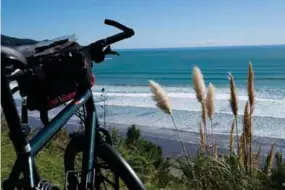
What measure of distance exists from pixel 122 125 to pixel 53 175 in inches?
523

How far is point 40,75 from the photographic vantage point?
1.44m

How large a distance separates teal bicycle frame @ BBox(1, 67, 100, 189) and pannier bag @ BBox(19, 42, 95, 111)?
0.17 feet

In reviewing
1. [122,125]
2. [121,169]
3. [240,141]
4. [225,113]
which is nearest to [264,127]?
[225,113]

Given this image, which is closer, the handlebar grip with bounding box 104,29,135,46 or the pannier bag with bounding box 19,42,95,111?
the pannier bag with bounding box 19,42,95,111

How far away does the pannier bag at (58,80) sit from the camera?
154cm

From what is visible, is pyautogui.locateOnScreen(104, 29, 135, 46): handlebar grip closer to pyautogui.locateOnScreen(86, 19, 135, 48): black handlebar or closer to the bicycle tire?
pyautogui.locateOnScreen(86, 19, 135, 48): black handlebar

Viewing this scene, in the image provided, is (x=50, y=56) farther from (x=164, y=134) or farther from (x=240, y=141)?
(x=164, y=134)

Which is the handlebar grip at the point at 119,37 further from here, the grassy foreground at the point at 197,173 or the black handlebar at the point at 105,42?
the grassy foreground at the point at 197,173

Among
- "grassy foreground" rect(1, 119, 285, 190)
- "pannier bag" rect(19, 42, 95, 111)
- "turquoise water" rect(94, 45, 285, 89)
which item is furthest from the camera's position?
"turquoise water" rect(94, 45, 285, 89)

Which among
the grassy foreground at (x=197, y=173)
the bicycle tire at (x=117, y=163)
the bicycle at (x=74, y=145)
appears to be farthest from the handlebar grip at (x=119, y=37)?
the grassy foreground at (x=197, y=173)

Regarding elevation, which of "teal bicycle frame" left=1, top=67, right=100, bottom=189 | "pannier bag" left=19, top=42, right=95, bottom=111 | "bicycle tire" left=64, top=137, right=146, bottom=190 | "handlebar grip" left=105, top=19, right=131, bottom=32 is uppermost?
"handlebar grip" left=105, top=19, right=131, bottom=32

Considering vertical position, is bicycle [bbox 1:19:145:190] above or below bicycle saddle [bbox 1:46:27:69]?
below

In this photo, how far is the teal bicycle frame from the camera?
1179 mm

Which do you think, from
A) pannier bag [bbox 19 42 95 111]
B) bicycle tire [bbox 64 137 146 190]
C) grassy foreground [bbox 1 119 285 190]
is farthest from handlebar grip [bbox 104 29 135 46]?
grassy foreground [bbox 1 119 285 190]
